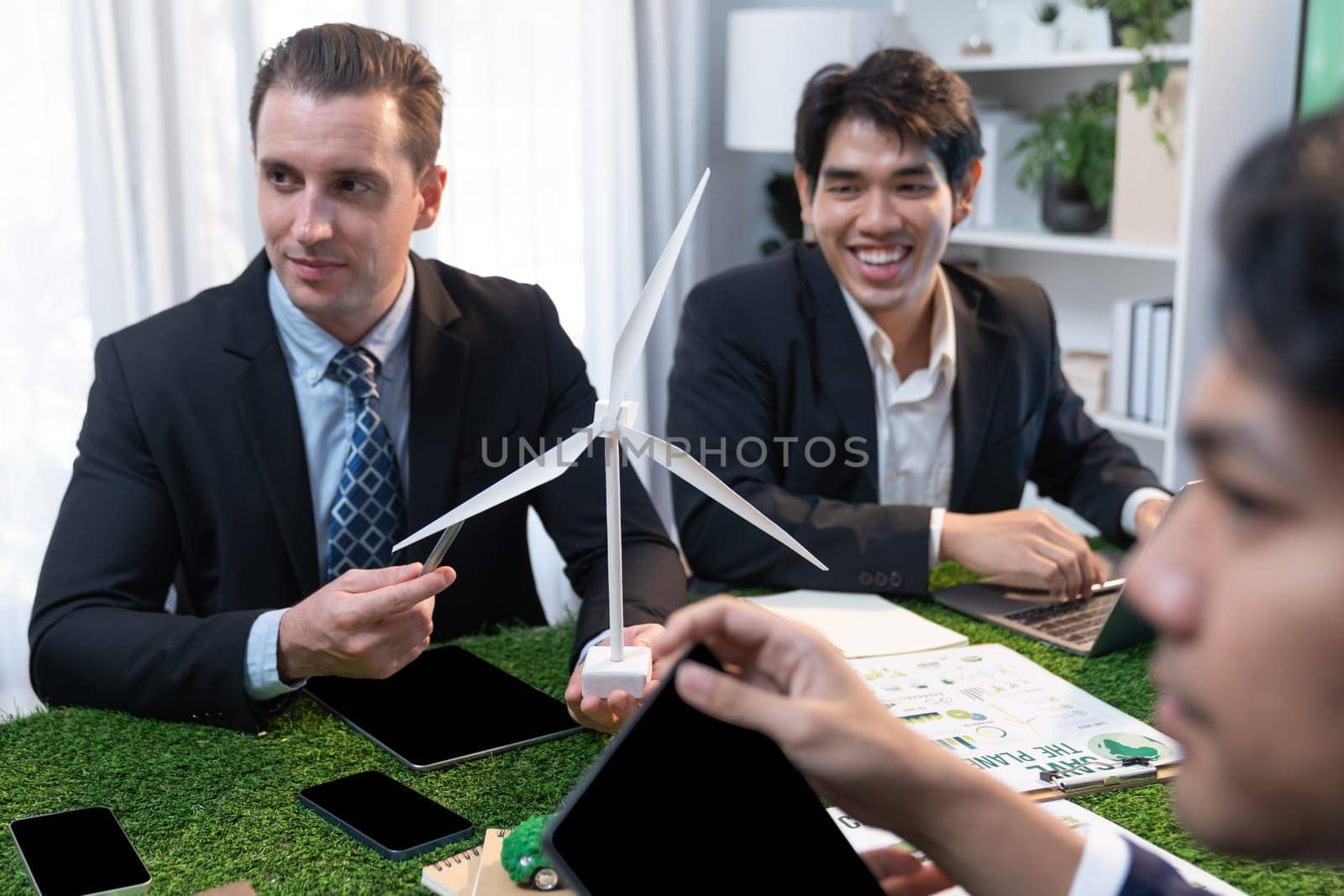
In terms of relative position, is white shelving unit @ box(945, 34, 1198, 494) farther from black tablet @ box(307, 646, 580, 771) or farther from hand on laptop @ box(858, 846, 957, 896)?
hand on laptop @ box(858, 846, 957, 896)

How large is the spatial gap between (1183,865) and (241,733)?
1.06 metres

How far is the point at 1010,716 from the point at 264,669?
3.03 ft

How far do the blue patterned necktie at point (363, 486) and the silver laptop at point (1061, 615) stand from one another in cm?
94

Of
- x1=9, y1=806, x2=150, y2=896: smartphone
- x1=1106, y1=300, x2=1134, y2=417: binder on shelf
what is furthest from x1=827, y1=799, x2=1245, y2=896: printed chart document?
x1=1106, y1=300, x2=1134, y2=417: binder on shelf

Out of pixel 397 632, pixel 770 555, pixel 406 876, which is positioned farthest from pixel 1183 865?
pixel 770 555

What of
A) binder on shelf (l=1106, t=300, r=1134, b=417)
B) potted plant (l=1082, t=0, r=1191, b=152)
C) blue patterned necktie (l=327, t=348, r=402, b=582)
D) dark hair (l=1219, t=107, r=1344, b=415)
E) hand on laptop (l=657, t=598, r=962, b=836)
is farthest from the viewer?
binder on shelf (l=1106, t=300, r=1134, b=417)

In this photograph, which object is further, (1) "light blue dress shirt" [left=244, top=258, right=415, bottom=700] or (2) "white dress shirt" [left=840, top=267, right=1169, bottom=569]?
(2) "white dress shirt" [left=840, top=267, right=1169, bottom=569]

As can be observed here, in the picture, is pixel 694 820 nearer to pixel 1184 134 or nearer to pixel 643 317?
pixel 643 317

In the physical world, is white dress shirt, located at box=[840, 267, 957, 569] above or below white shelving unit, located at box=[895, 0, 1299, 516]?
below

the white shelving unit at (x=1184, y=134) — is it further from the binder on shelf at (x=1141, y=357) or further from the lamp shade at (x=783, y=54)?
the lamp shade at (x=783, y=54)

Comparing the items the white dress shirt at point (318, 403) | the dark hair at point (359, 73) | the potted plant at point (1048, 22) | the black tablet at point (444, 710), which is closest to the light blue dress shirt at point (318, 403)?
the white dress shirt at point (318, 403)

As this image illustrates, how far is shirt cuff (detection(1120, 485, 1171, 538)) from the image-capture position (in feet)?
8.18

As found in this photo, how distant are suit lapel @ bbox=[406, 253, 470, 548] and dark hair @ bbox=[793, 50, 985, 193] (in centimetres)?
94

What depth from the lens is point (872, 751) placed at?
0.95 m
